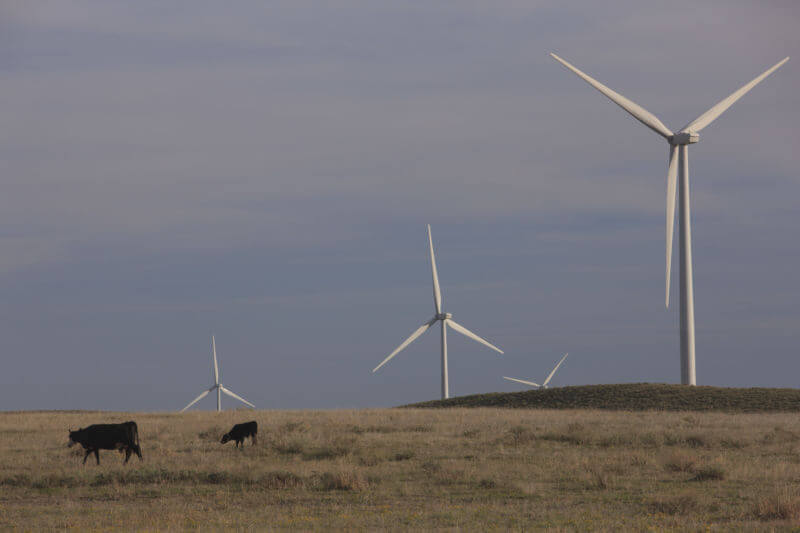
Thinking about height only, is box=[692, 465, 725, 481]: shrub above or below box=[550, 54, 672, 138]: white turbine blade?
below

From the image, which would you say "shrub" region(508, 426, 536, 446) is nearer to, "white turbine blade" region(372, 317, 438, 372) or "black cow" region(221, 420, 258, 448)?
"black cow" region(221, 420, 258, 448)

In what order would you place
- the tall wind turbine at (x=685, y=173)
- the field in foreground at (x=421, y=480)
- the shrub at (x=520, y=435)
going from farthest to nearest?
1. the tall wind turbine at (x=685, y=173)
2. the shrub at (x=520, y=435)
3. the field in foreground at (x=421, y=480)

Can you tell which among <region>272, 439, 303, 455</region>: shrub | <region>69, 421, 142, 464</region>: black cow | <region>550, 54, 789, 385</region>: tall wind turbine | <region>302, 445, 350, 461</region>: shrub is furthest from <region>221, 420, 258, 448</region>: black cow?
<region>550, 54, 789, 385</region>: tall wind turbine

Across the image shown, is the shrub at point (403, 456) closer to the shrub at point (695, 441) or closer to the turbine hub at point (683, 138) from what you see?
the shrub at point (695, 441)

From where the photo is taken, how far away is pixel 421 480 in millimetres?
21266

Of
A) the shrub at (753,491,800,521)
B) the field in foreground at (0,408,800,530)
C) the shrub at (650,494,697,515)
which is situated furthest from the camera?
the shrub at (650,494,697,515)

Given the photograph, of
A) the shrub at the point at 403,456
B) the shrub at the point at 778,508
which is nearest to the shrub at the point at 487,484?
the shrub at the point at 403,456

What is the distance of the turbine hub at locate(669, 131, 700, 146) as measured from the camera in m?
59.3

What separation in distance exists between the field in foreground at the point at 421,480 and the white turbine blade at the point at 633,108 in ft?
89.7

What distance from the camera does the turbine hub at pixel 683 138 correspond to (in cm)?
5928

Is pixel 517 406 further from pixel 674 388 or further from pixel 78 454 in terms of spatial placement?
pixel 78 454

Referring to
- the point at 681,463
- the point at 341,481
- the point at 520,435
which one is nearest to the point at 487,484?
the point at 341,481

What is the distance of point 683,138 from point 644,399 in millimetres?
17764

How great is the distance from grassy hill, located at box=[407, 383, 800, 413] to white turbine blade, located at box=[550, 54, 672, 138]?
1729 centimetres
